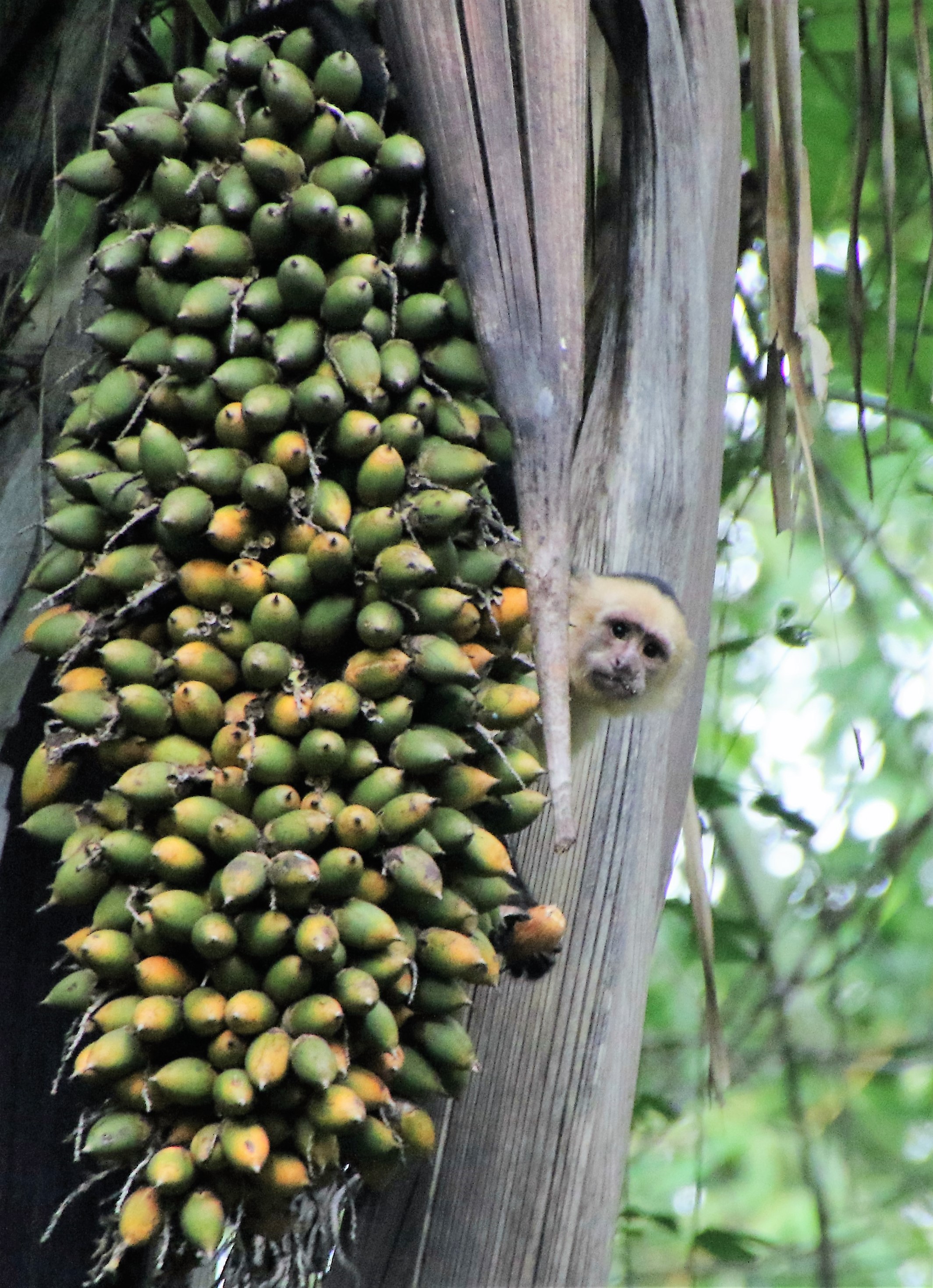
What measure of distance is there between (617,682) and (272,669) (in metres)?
1.71

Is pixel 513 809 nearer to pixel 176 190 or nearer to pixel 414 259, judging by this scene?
pixel 414 259

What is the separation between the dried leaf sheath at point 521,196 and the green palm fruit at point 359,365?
0.42ft

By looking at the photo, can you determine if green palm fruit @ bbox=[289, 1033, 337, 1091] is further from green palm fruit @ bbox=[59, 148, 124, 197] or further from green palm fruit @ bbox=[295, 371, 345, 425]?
green palm fruit @ bbox=[59, 148, 124, 197]

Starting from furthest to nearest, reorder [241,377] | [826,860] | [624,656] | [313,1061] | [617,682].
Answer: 1. [826,860]
2. [624,656]
3. [617,682]
4. [241,377]
5. [313,1061]

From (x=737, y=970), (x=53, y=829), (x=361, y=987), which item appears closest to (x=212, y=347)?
(x=53, y=829)

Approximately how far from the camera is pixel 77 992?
1251 millimetres

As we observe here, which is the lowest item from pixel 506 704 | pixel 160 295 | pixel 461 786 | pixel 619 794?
pixel 461 786

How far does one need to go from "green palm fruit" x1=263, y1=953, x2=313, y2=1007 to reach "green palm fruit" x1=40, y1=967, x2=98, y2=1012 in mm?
181

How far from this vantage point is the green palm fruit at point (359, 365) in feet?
4.37

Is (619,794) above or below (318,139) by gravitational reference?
below

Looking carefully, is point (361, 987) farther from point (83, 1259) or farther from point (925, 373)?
point (925, 373)

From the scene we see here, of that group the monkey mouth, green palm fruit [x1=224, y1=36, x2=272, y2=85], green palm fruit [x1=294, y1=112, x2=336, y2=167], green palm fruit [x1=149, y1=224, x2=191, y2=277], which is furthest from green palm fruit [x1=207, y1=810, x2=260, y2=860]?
the monkey mouth

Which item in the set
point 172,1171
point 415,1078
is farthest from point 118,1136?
point 415,1078

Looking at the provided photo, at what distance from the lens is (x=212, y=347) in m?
1.38
